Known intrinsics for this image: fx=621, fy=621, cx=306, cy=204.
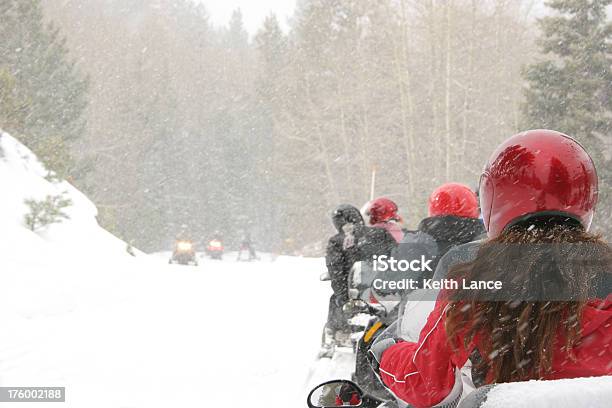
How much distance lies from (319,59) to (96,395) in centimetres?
3592

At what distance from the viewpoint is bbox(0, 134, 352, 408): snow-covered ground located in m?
5.60

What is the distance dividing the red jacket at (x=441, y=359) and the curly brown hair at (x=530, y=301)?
0.02 m

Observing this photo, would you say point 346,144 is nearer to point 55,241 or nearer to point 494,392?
point 55,241

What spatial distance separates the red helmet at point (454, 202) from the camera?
12.2 ft

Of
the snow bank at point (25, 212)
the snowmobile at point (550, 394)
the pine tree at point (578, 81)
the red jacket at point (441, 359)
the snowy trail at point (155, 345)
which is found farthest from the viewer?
the pine tree at point (578, 81)

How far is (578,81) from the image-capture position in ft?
50.8

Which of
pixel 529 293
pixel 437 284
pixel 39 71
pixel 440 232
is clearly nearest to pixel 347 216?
pixel 440 232

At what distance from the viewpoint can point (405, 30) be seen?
96.0 ft

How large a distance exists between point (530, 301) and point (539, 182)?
29 centimetres

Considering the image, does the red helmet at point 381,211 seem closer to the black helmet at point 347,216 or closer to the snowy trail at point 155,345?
the black helmet at point 347,216

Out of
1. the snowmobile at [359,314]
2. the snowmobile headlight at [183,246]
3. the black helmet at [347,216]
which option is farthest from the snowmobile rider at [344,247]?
the snowmobile headlight at [183,246]

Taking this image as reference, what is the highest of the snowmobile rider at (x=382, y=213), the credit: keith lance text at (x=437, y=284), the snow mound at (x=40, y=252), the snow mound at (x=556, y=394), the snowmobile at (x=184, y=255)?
the snowmobile at (x=184, y=255)

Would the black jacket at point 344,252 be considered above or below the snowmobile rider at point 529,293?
above

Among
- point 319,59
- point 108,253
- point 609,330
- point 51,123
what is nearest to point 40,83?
point 51,123
